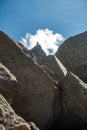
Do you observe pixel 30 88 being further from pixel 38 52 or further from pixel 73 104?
pixel 38 52

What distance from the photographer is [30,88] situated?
20.2 meters

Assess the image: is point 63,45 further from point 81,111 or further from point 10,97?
point 10,97

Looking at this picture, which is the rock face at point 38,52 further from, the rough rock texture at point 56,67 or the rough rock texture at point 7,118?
the rough rock texture at point 7,118

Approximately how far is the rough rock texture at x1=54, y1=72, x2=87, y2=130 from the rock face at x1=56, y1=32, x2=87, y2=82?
6002mm

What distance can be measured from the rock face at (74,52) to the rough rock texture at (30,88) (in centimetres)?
697

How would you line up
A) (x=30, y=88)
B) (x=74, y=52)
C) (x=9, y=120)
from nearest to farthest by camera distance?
(x=9, y=120) < (x=30, y=88) < (x=74, y=52)

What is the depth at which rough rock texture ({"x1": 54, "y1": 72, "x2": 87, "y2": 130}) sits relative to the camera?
20250 millimetres

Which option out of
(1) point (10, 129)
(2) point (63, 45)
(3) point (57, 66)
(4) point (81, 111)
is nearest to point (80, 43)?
(2) point (63, 45)

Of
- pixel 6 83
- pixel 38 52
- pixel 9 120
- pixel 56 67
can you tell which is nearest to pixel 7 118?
pixel 9 120

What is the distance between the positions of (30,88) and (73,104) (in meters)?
3.03

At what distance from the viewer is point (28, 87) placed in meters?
20.2

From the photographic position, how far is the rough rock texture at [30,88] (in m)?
19.9

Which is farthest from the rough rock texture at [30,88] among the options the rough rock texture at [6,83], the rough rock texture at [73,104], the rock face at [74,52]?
the rock face at [74,52]

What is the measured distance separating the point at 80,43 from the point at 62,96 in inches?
389
